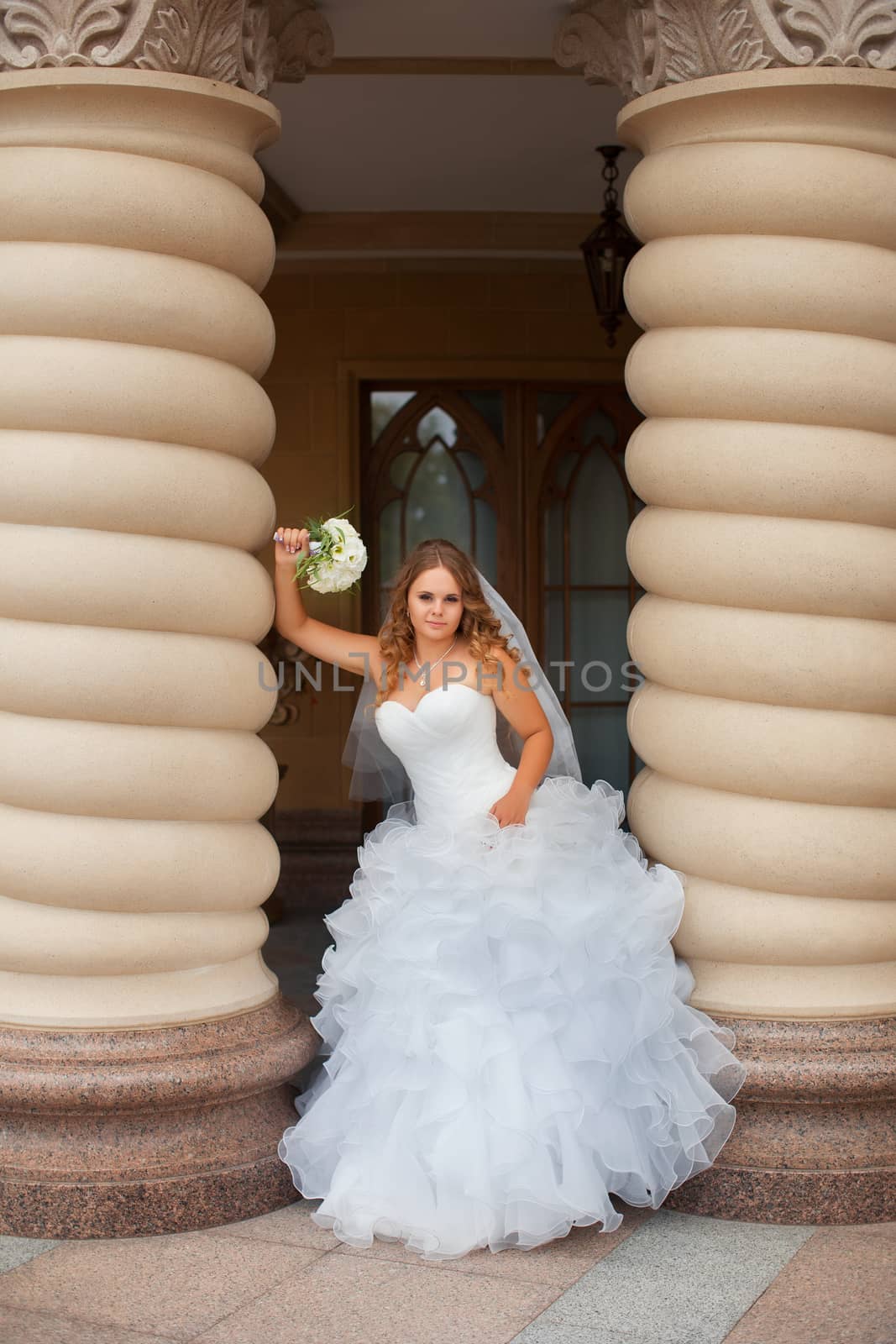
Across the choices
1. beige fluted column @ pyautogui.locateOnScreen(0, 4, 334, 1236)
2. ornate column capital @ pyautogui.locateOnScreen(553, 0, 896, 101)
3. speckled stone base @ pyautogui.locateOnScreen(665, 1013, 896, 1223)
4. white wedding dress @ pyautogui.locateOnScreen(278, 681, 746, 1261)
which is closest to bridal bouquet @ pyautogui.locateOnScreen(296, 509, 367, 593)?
beige fluted column @ pyautogui.locateOnScreen(0, 4, 334, 1236)

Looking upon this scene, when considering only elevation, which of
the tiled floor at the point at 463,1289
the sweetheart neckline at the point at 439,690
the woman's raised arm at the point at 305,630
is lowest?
the tiled floor at the point at 463,1289

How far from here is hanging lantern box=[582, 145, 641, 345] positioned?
17.8ft

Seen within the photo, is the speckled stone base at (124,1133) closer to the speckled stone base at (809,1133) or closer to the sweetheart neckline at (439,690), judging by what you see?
the sweetheart neckline at (439,690)

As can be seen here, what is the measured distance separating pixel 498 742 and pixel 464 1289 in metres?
1.45

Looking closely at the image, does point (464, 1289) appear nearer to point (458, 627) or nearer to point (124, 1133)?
point (124, 1133)

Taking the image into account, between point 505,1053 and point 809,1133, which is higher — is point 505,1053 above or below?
above

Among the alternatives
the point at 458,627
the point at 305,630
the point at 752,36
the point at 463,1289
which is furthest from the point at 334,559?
the point at 463,1289

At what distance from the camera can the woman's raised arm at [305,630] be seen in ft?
12.2

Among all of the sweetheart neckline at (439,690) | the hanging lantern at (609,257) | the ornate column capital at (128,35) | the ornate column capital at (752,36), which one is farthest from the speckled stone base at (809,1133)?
the hanging lantern at (609,257)

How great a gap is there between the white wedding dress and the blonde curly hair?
0.48 m

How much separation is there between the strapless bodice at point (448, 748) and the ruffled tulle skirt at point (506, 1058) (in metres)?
0.21

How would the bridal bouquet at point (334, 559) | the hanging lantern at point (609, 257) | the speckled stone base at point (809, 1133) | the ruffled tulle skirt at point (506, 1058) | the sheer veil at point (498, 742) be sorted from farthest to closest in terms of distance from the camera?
the hanging lantern at point (609, 257)
the sheer veil at point (498, 742)
the bridal bouquet at point (334, 559)
the speckled stone base at point (809, 1133)
the ruffled tulle skirt at point (506, 1058)

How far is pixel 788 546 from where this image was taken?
3.51m

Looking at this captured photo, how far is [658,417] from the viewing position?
3746 millimetres
